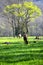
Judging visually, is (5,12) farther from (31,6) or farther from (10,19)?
(31,6)

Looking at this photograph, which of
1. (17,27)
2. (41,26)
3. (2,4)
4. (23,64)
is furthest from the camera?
(41,26)

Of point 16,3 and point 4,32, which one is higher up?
point 16,3

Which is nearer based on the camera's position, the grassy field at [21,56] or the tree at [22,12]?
the grassy field at [21,56]

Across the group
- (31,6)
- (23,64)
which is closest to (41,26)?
(31,6)

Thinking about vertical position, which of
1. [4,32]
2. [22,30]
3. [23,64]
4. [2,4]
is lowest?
[4,32]

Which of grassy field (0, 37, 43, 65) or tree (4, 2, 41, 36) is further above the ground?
grassy field (0, 37, 43, 65)

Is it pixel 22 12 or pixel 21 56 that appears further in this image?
pixel 22 12

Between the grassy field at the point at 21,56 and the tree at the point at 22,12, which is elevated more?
the grassy field at the point at 21,56

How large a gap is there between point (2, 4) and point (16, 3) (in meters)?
4.55

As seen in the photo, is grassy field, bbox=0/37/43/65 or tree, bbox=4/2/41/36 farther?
tree, bbox=4/2/41/36

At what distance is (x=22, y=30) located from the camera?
7419 cm

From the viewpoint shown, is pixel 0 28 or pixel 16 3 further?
pixel 0 28

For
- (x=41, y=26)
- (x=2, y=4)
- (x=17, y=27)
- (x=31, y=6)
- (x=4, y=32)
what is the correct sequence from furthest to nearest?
(x=41, y=26) < (x=4, y=32) < (x=2, y=4) < (x=17, y=27) < (x=31, y=6)

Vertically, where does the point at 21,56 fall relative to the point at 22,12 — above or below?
above
